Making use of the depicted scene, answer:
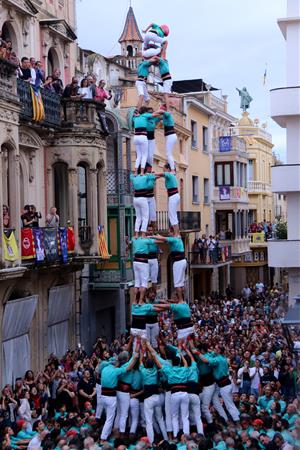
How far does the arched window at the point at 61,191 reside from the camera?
29.8m

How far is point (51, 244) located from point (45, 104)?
4.24 metres

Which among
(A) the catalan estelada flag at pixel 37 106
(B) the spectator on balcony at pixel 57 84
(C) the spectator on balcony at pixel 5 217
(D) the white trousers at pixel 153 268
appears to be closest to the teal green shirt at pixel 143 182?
(D) the white trousers at pixel 153 268

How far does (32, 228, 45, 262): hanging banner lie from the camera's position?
82.4 feet

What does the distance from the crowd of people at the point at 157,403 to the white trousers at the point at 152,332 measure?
3 centimetres

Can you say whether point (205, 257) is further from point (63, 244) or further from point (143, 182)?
point (143, 182)

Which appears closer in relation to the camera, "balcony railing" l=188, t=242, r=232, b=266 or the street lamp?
the street lamp

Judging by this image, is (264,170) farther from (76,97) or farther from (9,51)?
(9,51)

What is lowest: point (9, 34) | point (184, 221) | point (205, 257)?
point (205, 257)

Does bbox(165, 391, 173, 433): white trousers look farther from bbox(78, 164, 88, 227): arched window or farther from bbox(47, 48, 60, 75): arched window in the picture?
bbox(47, 48, 60, 75): arched window

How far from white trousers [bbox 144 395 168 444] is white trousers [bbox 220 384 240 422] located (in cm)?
143

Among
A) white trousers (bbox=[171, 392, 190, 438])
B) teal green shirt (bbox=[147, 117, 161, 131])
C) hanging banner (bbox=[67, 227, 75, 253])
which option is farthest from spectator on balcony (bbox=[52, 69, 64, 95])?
white trousers (bbox=[171, 392, 190, 438])

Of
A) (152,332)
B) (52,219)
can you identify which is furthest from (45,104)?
(152,332)

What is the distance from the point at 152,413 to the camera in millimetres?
18750

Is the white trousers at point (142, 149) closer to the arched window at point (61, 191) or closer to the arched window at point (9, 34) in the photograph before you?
the arched window at point (9, 34)
